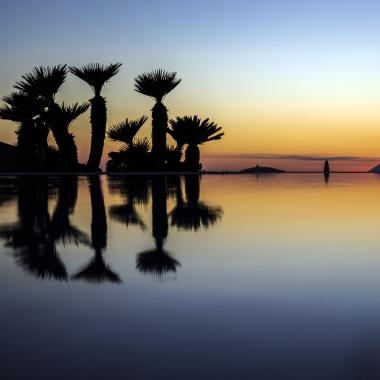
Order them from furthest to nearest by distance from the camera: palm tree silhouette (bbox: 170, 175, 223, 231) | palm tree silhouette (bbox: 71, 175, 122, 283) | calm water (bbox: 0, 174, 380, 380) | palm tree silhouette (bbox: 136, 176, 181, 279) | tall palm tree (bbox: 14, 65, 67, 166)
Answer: tall palm tree (bbox: 14, 65, 67, 166)
palm tree silhouette (bbox: 170, 175, 223, 231)
palm tree silhouette (bbox: 136, 176, 181, 279)
palm tree silhouette (bbox: 71, 175, 122, 283)
calm water (bbox: 0, 174, 380, 380)

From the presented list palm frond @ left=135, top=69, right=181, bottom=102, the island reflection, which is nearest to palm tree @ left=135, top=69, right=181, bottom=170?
palm frond @ left=135, top=69, right=181, bottom=102

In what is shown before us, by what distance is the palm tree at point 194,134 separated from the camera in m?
35.6

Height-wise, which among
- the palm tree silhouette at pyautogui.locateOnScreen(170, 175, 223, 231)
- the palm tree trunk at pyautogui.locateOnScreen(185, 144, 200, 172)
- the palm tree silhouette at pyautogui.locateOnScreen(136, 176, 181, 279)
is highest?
the palm tree trunk at pyautogui.locateOnScreen(185, 144, 200, 172)

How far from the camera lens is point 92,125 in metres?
32.2

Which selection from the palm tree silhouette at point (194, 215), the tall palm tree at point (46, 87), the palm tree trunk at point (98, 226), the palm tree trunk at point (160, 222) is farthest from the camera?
the tall palm tree at point (46, 87)

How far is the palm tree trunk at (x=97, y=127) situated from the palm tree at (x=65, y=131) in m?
0.96

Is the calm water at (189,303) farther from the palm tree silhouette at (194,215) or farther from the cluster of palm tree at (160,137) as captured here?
the cluster of palm tree at (160,137)

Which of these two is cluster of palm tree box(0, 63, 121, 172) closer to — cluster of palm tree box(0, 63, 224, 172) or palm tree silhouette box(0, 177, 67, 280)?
cluster of palm tree box(0, 63, 224, 172)

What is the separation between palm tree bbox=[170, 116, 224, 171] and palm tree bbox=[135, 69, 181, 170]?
2794 millimetres

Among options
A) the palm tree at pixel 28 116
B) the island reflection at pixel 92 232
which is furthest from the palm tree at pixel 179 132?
the island reflection at pixel 92 232

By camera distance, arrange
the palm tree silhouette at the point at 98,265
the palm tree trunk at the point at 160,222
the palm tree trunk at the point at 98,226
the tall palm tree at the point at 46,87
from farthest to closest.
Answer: the tall palm tree at the point at 46,87 → the palm tree trunk at the point at 160,222 → the palm tree trunk at the point at 98,226 → the palm tree silhouette at the point at 98,265

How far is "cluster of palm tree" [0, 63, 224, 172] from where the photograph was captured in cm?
3175

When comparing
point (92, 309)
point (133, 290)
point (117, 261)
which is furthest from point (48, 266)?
point (92, 309)

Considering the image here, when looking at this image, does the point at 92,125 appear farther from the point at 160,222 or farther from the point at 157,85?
the point at 160,222
